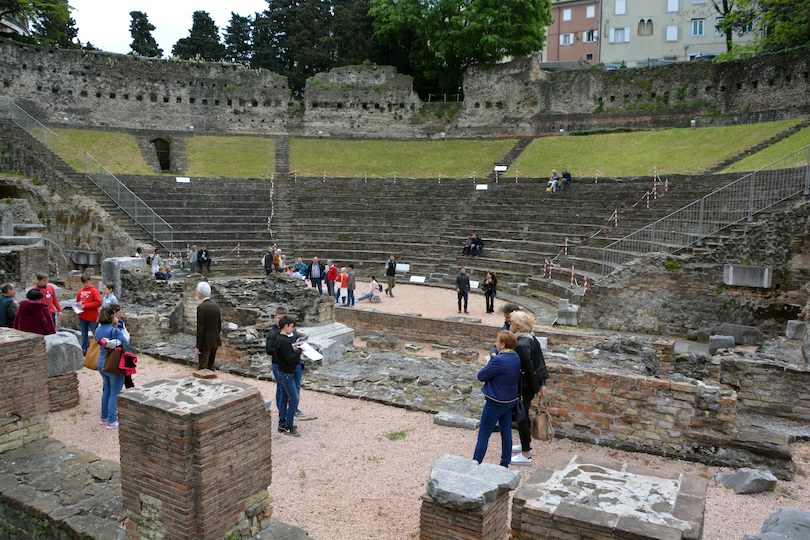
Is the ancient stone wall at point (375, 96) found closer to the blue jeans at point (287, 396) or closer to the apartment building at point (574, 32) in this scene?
the apartment building at point (574, 32)

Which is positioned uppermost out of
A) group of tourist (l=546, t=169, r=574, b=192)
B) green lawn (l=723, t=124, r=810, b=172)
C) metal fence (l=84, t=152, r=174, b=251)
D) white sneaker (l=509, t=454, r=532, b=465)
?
green lawn (l=723, t=124, r=810, b=172)

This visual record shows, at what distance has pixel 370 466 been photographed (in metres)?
5.85

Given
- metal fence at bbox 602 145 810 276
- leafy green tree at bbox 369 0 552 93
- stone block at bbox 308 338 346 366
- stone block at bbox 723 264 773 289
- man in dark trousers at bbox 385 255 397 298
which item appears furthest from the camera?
leafy green tree at bbox 369 0 552 93

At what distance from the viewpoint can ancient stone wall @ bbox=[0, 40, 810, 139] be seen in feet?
102

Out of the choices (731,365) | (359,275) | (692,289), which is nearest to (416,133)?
(359,275)

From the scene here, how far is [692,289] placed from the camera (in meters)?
13.3

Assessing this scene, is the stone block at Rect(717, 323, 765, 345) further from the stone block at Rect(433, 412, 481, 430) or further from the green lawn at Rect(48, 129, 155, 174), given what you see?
the green lawn at Rect(48, 129, 155, 174)

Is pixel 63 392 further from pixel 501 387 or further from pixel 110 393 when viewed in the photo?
pixel 501 387

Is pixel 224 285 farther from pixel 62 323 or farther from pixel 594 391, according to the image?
pixel 594 391

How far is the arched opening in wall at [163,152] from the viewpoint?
34.1 m

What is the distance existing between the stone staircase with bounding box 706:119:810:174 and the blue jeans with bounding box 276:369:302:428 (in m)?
22.6

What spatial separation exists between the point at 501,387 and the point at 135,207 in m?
21.8

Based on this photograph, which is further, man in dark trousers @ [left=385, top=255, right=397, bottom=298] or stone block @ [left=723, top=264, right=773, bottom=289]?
man in dark trousers @ [left=385, top=255, right=397, bottom=298]

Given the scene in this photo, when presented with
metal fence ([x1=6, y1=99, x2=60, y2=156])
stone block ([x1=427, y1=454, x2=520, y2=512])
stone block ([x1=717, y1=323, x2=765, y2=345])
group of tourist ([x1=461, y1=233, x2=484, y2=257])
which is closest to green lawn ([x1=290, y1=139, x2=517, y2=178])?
group of tourist ([x1=461, y1=233, x2=484, y2=257])
